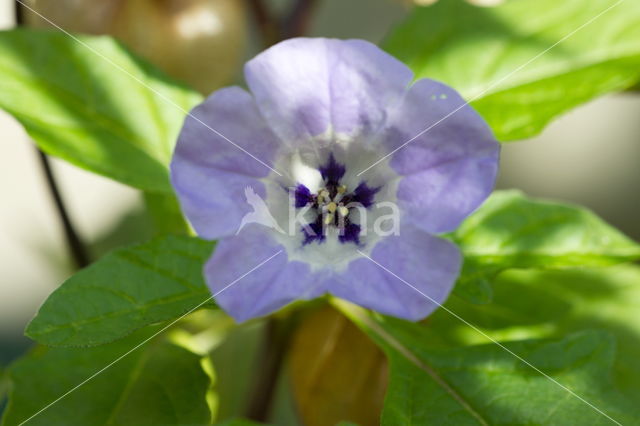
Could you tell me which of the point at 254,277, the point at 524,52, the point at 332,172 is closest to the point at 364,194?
the point at 332,172

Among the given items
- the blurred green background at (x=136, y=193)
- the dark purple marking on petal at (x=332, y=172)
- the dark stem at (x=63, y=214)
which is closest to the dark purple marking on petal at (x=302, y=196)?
the dark purple marking on petal at (x=332, y=172)

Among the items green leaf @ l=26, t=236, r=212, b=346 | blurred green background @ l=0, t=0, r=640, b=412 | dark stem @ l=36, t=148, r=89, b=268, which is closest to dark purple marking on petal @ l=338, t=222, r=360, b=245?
green leaf @ l=26, t=236, r=212, b=346

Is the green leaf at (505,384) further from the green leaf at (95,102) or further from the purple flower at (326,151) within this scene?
the green leaf at (95,102)

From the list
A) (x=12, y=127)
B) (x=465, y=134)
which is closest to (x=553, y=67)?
(x=465, y=134)

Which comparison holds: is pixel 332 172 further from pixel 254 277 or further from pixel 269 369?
pixel 269 369

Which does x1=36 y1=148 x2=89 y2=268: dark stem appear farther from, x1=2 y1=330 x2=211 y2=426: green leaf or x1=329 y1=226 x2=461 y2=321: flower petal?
x1=329 y1=226 x2=461 y2=321: flower petal

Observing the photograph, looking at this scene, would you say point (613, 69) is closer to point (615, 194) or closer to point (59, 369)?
point (59, 369)

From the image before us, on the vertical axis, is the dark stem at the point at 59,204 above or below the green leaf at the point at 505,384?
above
